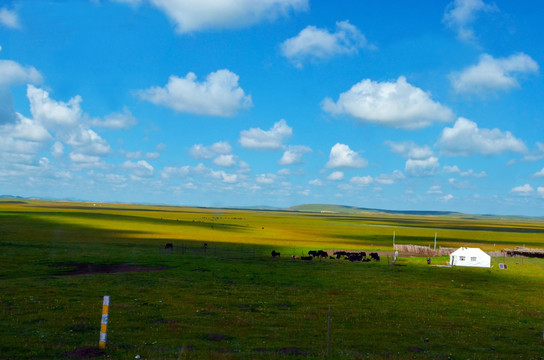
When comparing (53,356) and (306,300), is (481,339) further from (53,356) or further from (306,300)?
(53,356)

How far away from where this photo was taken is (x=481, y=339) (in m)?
22.8

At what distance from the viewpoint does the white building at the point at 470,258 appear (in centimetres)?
6144

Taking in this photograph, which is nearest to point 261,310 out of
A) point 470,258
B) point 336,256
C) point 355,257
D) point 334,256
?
point 355,257

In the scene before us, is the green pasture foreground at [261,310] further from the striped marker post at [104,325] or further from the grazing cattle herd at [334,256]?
the grazing cattle herd at [334,256]

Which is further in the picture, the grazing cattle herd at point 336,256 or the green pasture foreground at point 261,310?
the grazing cattle herd at point 336,256

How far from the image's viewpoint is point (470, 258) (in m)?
62.2

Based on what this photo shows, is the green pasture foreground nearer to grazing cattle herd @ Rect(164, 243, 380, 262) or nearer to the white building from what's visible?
the white building

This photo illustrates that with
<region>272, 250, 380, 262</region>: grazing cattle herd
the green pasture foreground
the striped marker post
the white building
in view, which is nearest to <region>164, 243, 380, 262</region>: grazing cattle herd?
<region>272, 250, 380, 262</region>: grazing cattle herd

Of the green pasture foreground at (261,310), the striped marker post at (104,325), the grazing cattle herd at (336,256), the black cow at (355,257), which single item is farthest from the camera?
the black cow at (355,257)

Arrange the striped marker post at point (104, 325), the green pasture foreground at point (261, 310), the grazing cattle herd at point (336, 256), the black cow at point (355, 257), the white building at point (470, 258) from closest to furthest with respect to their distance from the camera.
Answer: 1. the striped marker post at point (104, 325)
2. the green pasture foreground at point (261, 310)
3. the white building at point (470, 258)
4. the grazing cattle herd at point (336, 256)
5. the black cow at point (355, 257)

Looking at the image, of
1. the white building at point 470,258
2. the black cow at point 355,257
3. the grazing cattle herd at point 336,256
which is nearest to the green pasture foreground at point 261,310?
the white building at point 470,258

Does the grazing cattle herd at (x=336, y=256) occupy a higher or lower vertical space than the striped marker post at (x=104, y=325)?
lower

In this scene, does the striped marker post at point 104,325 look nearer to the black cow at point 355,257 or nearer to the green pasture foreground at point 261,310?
the green pasture foreground at point 261,310

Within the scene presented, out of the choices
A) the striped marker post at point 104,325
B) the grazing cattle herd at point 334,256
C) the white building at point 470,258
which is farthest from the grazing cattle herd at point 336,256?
the striped marker post at point 104,325
